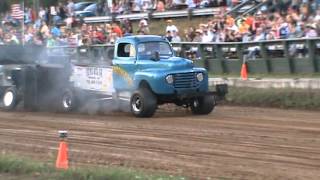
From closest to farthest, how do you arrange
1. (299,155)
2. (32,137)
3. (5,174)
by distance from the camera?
(5,174) < (299,155) < (32,137)

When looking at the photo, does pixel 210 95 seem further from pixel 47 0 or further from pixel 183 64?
pixel 47 0

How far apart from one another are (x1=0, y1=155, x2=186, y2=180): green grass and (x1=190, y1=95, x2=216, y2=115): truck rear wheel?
838 cm

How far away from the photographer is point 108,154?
11.8 m

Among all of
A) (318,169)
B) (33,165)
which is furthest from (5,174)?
(318,169)

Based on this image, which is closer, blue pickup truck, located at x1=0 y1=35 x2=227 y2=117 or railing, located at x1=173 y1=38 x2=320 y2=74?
blue pickup truck, located at x1=0 y1=35 x2=227 y2=117

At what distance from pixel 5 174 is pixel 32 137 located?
4.52 m

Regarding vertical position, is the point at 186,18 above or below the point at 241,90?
above

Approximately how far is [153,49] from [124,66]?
888mm

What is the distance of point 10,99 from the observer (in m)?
21.4

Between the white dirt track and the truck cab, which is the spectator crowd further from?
the truck cab

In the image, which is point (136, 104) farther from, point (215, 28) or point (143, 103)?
point (215, 28)

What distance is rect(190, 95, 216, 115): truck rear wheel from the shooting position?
18.2m

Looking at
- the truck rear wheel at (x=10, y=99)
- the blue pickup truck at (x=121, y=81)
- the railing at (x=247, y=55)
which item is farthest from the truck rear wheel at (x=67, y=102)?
the truck rear wheel at (x=10, y=99)

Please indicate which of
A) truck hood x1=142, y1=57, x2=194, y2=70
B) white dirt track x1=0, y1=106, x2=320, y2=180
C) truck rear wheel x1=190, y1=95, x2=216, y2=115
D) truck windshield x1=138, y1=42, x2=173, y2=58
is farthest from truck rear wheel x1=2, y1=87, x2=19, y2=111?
truck rear wheel x1=190, y1=95, x2=216, y2=115
